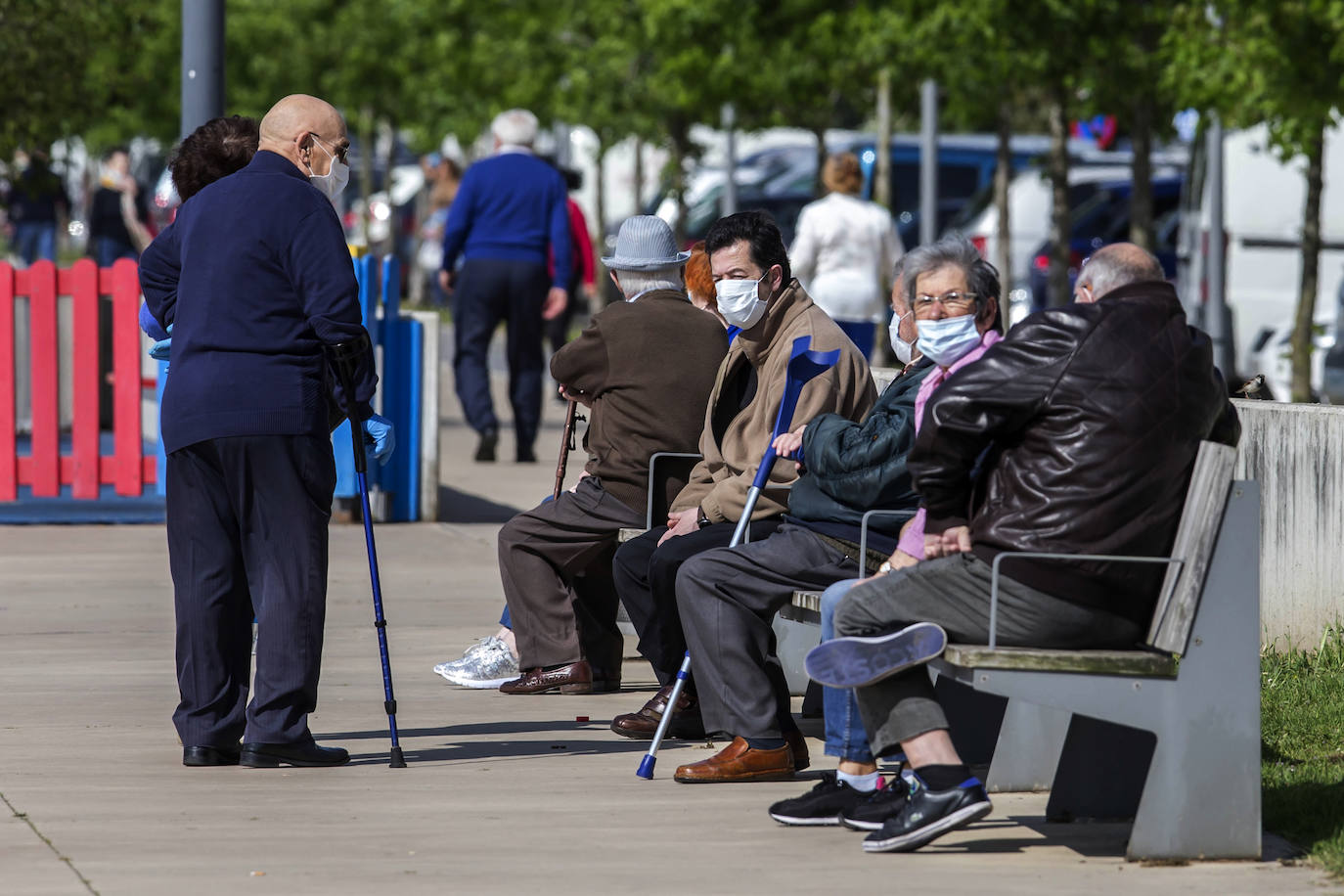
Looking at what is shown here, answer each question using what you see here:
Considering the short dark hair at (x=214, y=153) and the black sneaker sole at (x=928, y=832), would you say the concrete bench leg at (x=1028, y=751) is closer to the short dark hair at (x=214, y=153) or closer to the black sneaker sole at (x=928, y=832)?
the black sneaker sole at (x=928, y=832)

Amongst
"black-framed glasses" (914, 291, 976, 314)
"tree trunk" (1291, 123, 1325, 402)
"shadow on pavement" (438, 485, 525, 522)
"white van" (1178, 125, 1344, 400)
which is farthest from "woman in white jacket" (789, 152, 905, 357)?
"white van" (1178, 125, 1344, 400)

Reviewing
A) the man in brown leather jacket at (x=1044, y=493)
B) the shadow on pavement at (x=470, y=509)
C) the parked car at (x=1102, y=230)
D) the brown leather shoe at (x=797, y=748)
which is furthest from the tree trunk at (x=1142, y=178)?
the man in brown leather jacket at (x=1044, y=493)

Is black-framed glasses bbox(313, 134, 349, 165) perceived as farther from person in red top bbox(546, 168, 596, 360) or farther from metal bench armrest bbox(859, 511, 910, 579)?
person in red top bbox(546, 168, 596, 360)

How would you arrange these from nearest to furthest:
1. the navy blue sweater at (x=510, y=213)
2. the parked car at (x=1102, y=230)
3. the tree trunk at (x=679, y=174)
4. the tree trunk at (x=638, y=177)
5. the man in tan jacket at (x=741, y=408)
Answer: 1. the man in tan jacket at (x=741, y=408)
2. the navy blue sweater at (x=510, y=213)
3. the parked car at (x=1102, y=230)
4. the tree trunk at (x=679, y=174)
5. the tree trunk at (x=638, y=177)

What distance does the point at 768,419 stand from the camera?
258 inches

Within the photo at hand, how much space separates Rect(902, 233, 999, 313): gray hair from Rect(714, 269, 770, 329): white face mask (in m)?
0.88

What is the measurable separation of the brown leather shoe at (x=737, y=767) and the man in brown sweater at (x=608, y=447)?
1.36 metres

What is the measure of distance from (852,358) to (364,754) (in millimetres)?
1733

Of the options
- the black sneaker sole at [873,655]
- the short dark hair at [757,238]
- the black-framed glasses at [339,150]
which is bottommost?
the black sneaker sole at [873,655]

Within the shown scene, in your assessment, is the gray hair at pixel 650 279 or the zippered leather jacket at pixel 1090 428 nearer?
the zippered leather jacket at pixel 1090 428

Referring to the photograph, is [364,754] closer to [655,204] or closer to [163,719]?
[163,719]

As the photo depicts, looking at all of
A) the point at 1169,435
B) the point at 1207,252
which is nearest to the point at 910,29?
the point at 1207,252

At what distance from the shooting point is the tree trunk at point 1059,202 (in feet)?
67.6

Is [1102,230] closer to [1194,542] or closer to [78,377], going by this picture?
[78,377]
